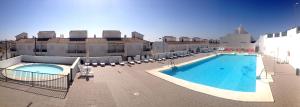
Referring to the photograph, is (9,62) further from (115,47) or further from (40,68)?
(115,47)

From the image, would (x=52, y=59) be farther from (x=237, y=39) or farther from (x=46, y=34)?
(x=237, y=39)

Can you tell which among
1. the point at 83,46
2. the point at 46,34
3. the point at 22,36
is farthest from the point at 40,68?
the point at 22,36

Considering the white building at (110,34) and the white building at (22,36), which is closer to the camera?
the white building at (110,34)

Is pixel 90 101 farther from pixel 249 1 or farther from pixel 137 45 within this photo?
pixel 249 1

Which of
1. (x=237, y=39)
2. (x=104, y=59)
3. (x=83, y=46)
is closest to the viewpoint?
(x=104, y=59)

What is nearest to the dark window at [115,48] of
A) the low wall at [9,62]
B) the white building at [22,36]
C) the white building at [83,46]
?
the white building at [83,46]

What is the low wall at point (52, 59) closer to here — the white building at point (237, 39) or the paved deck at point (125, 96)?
the paved deck at point (125, 96)

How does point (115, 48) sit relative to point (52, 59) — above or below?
above

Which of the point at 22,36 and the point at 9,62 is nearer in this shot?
the point at 9,62

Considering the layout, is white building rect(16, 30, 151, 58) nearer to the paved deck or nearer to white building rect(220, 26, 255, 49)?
the paved deck

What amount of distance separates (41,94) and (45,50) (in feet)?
78.2

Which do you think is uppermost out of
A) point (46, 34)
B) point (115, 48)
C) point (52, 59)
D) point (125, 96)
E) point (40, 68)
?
point (46, 34)

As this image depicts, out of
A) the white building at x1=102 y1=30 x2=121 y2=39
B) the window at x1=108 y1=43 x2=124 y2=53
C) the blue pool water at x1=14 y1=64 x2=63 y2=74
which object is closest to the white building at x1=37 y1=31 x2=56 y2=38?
the white building at x1=102 y1=30 x2=121 y2=39

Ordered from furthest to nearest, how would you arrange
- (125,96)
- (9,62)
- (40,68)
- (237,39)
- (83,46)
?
(237,39), (83,46), (40,68), (9,62), (125,96)
